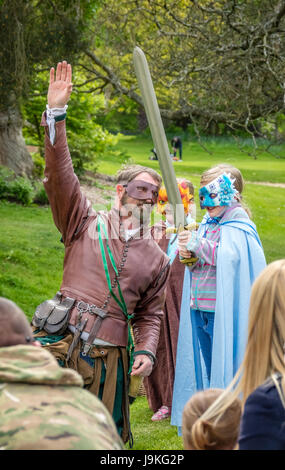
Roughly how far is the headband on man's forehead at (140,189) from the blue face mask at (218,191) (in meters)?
0.87

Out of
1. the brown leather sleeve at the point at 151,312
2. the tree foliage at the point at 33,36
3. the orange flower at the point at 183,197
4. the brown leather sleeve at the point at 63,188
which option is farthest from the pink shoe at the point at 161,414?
the tree foliage at the point at 33,36

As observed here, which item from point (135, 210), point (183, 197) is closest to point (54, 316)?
point (135, 210)

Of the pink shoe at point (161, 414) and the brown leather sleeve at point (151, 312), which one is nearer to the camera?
the brown leather sleeve at point (151, 312)

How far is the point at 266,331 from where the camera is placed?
107 inches

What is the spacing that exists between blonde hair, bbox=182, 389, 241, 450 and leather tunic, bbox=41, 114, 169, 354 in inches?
56.2

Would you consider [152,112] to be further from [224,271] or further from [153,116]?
[224,271]

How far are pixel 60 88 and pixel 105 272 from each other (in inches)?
43.1

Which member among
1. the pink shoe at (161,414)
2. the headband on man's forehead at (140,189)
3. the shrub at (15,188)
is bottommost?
the pink shoe at (161,414)

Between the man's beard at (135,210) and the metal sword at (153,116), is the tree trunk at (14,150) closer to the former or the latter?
the man's beard at (135,210)

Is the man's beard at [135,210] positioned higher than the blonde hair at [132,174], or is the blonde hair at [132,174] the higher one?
the blonde hair at [132,174]

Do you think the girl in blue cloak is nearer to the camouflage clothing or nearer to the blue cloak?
the blue cloak

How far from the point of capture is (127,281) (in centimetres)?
414

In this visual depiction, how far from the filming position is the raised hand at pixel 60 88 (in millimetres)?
3943
